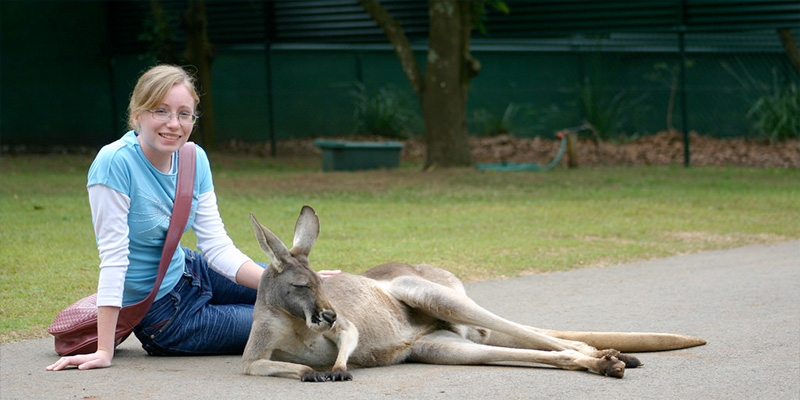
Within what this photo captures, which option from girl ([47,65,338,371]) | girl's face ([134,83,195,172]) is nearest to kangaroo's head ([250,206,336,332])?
girl ([47,65,338,371])

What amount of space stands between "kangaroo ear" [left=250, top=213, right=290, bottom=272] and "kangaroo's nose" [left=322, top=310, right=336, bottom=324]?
354 millimetres

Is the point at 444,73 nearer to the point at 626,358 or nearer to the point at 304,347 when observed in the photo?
the point at 626,358

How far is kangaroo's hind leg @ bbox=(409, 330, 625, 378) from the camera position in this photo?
4488mm

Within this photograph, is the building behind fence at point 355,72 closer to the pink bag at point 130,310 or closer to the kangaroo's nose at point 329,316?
the pink bag at point 130,310

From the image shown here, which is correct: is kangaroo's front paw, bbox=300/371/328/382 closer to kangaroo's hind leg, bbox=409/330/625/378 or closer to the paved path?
the paved path

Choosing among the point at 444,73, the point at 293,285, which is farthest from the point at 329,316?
the point at 444,73

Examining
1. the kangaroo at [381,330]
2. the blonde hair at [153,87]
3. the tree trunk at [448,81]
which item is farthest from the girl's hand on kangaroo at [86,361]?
the tree trunk at [448,81]

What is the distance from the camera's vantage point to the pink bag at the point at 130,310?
479cm

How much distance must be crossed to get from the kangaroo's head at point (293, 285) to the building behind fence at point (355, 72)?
1556 centimetres

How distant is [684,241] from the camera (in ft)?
30.9

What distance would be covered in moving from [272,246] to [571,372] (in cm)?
154

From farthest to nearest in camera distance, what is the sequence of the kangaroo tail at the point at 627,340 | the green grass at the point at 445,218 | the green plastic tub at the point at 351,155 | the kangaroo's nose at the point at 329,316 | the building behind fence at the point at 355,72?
the building behind fence at the point at 355,72
the green plastic tub at the point at 351,155
the green grass at the point at 445,218
the kangaroo tail at the point at 627,340
the kangaroo's nose at the point at 329,316

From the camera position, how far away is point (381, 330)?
4770 millimetres

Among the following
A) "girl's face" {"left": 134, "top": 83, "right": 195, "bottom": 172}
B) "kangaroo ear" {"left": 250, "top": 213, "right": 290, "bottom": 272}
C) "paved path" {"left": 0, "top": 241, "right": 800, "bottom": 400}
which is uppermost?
"girl's face" {"left": 134, "top": 83, "right": 195, "bottom": 172}
